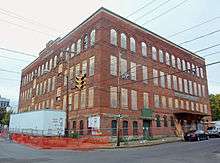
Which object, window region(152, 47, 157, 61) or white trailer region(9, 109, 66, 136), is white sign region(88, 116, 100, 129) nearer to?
white trailer region(9, 109, 66, 136)

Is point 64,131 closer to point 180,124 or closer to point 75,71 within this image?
point 75,71

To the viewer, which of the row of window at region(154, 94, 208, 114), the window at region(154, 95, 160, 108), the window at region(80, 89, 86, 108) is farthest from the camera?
the row of window at region(154, 94, 208, 114)

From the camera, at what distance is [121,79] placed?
35250mm

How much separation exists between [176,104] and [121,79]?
15.3m

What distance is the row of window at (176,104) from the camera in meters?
41.2

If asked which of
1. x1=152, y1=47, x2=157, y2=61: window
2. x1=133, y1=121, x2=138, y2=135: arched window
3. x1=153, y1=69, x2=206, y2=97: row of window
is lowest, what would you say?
x1=133, y1=121, x2=138, y2=135: arched window

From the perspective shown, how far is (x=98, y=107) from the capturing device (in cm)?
3136

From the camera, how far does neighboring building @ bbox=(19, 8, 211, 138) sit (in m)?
33.4

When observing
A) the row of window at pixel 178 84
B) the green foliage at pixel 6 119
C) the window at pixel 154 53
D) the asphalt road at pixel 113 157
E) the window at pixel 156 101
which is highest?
the window at pixel 154 53

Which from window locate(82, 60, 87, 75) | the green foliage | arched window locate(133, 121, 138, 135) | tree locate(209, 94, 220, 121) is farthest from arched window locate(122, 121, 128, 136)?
the green foliage

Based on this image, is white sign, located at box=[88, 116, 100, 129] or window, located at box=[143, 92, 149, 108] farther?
window, located at box=[143, 92, 149, 108]

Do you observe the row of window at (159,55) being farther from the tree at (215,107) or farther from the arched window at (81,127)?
the tree at (215,107)

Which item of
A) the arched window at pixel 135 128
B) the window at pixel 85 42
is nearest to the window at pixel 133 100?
the arched window at pixel 135 128

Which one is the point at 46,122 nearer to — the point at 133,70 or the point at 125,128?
the point at 125,128
